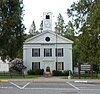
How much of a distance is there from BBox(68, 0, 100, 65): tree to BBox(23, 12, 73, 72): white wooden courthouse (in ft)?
38.5

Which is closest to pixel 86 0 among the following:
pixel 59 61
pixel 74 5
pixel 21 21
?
pixel 74 5

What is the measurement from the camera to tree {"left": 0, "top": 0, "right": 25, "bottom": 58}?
5641cm

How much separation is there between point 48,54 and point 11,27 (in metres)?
12.7

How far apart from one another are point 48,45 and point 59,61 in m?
3.75

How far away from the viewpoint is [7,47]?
58.3 metres

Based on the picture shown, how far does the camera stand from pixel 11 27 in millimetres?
57500

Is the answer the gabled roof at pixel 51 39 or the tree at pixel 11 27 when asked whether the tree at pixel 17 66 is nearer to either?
the gabled roof at pixel 51 39

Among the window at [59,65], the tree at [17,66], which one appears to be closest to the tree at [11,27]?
the tree at [17,66]

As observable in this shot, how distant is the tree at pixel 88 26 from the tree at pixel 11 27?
905cm

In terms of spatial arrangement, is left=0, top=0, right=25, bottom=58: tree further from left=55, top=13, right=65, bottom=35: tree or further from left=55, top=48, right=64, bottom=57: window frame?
left=55, top=13, right=65, bottom=35: tree

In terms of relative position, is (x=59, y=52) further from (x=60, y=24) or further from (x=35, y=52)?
(x=60, y=24)

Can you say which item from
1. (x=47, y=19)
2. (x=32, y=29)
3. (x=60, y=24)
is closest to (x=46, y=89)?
(x=47, y=19)

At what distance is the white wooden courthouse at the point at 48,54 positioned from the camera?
6744 centimetres

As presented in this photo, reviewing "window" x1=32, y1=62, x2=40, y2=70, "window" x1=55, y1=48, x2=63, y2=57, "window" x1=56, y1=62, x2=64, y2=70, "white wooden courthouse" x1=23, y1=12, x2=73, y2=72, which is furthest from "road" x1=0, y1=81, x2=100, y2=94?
"window" x1=32, y1=62, x2=40, y2=70
